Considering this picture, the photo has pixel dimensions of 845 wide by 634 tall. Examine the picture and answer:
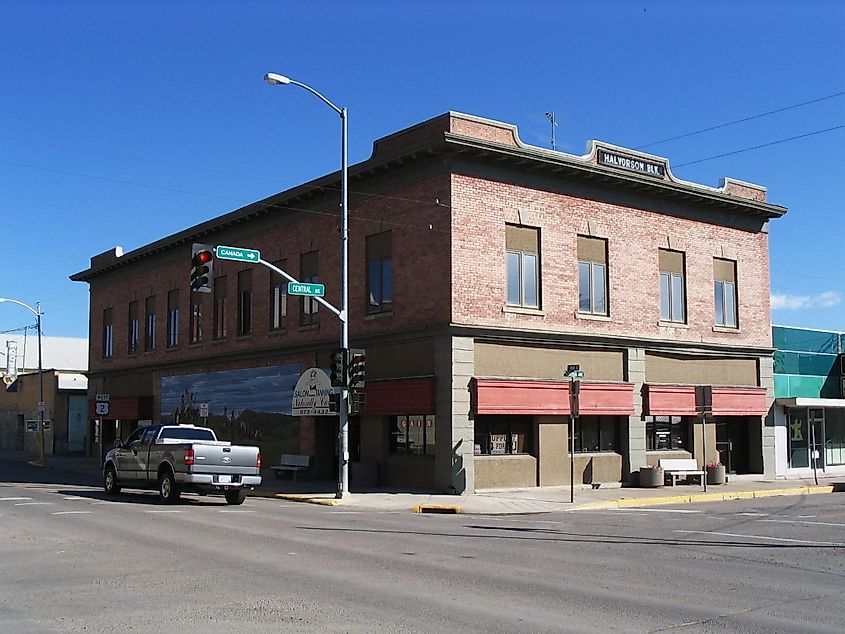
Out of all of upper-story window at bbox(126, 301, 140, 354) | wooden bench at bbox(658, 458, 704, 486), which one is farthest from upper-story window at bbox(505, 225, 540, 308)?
upper-story window at bbox(126, 301, 140, 354)

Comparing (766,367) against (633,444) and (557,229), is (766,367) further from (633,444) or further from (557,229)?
(557,229)

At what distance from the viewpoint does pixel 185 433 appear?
82.9 feet

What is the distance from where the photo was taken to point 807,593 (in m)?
10.8

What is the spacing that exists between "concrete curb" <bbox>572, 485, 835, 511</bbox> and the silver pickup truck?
8583mm

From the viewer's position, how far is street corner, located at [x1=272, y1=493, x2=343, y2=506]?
24.3 m

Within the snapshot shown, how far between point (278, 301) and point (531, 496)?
13.8m

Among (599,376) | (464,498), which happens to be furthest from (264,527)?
(599,376)

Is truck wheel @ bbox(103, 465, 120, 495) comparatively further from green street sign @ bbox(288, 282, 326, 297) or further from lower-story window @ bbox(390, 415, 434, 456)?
lower-story window @ bbox(390, 415, 434, 456)

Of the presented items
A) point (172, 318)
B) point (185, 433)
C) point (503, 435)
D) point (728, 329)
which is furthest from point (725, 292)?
point (172, 318)

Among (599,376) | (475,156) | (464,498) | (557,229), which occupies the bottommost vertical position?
(464,498)

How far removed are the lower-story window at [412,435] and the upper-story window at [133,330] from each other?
2262 cm

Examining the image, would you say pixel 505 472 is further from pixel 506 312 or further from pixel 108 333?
pixel 108 333

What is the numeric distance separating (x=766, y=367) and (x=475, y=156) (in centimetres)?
1548

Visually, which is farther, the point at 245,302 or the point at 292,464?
the point at 245,302
